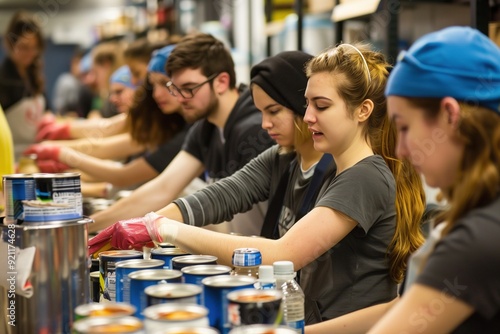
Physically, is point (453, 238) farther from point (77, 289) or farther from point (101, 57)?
point (101, 57)

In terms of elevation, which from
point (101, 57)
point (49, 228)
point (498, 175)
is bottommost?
point (49, 228)

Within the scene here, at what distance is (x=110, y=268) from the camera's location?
1.62 metres

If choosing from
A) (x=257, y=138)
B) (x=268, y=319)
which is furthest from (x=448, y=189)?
(x=257, y=138)

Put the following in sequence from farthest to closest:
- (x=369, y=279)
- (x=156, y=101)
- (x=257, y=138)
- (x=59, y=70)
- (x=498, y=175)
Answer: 1. (x=59, y=70)
2. (x=156, y=101)
3. (x=257, y=138)
4. (x=369, y=279)
5. (x=498, y=175)

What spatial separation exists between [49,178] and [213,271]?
15.7 inches

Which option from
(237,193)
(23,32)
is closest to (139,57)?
(23,32)

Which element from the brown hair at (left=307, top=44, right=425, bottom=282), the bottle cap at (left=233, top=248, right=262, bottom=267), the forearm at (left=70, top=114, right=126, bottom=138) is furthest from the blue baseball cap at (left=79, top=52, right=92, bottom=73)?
the bottle cap at (left=233, top=248, right=262, bottom=267)

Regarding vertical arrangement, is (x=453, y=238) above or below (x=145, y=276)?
above

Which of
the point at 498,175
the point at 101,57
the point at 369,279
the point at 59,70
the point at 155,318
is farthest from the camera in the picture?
the point at 59,70

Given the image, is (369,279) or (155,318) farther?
(369,279)

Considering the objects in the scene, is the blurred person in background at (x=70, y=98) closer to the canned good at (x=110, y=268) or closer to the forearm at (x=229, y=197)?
the forearm at (x=229, y=197)

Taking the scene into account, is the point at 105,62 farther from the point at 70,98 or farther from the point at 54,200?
the point at 54,200

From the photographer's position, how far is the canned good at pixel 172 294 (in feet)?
3.89

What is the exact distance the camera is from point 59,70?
1209 cm
